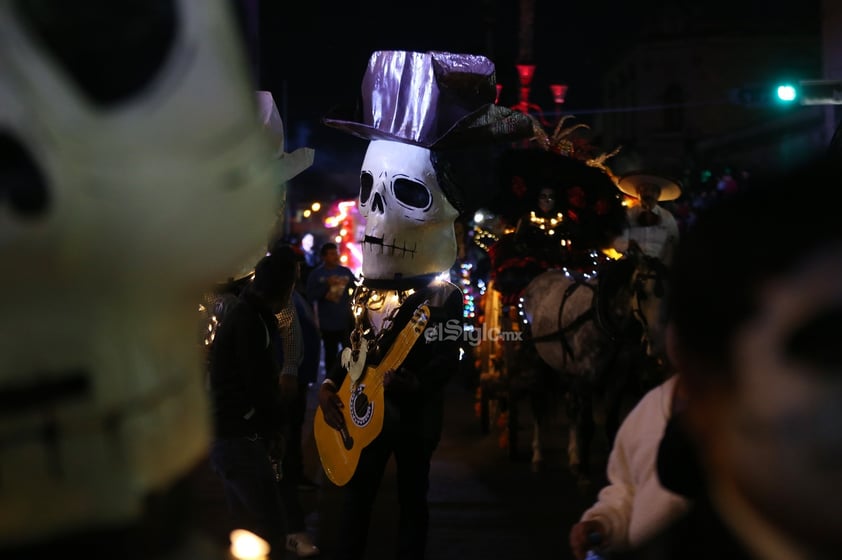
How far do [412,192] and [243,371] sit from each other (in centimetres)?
133

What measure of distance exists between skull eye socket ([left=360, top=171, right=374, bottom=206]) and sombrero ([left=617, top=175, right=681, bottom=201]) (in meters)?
3.72

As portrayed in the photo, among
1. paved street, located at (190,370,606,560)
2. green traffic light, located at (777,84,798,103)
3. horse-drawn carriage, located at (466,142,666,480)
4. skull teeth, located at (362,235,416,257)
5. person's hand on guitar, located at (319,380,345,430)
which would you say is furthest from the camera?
green traffic light, located at (777,84,798,103)

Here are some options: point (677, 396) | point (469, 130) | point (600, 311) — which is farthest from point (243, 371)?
point (600, 311)

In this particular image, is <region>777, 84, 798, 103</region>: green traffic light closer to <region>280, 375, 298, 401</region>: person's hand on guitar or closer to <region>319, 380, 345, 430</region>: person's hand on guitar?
<region>280, 375, 298, 401</region>: person's hand on guitar

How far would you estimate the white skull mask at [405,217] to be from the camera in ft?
16.1

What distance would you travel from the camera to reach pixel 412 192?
4945mm

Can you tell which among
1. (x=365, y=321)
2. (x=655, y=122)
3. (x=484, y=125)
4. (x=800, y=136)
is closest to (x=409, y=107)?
(x=484, y=125)

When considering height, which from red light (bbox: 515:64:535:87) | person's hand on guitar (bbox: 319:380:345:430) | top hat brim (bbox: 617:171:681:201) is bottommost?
person's hand on guitar (bbox: 319:380:345:430)

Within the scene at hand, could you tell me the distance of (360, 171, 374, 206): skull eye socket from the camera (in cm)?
509

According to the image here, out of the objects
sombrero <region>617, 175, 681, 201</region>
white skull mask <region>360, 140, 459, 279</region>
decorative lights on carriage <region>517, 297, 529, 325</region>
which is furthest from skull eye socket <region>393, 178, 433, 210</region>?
decorative lights on carriage <region>517, 297, 529, 325</region>

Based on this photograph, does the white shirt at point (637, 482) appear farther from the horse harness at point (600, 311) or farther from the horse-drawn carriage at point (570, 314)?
the horse-drawn carriage at point (570, 314)

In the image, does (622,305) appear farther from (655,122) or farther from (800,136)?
(655,122)

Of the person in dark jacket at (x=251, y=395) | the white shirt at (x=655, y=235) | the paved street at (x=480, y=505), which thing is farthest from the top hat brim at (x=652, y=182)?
the person in dark jacket at (x=251, y=395)

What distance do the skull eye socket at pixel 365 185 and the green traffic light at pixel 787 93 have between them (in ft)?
32.4
